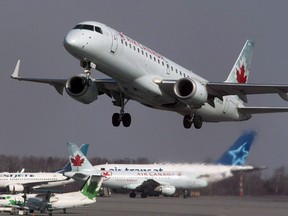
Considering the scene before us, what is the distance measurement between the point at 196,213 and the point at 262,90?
1392 inches

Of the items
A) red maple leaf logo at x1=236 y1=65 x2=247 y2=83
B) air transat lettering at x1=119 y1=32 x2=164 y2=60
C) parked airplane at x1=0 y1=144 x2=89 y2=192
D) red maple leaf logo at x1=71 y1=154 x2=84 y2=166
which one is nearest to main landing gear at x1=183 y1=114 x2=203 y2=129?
air transat lettering at x1=119 y1=32 x2=164 y2=60

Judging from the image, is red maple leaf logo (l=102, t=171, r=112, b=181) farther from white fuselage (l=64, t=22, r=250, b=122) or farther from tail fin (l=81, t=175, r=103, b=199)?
white fuselage (l=64, t=22, r=250, b=122)

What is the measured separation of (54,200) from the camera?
80688 millimetres

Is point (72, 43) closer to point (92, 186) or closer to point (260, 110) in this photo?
point (260, 110)

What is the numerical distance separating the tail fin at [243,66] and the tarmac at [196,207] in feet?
69.2

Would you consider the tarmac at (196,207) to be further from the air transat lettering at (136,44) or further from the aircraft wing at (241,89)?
the air transat lettering at (136,44)

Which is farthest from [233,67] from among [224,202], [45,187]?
[45,187]

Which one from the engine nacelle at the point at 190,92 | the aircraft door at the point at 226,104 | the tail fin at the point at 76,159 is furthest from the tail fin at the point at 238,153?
the engine nacelle at the point at 190,92

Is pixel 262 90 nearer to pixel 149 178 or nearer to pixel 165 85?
pixel 165 85

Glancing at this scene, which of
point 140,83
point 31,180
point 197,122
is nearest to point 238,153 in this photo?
point 31,180

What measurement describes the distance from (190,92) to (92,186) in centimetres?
3991

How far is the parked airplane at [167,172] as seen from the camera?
299 ft

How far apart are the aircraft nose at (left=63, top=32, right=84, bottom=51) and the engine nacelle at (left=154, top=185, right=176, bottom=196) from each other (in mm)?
66900

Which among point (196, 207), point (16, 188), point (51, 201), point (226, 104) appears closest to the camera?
point (226, 104)
